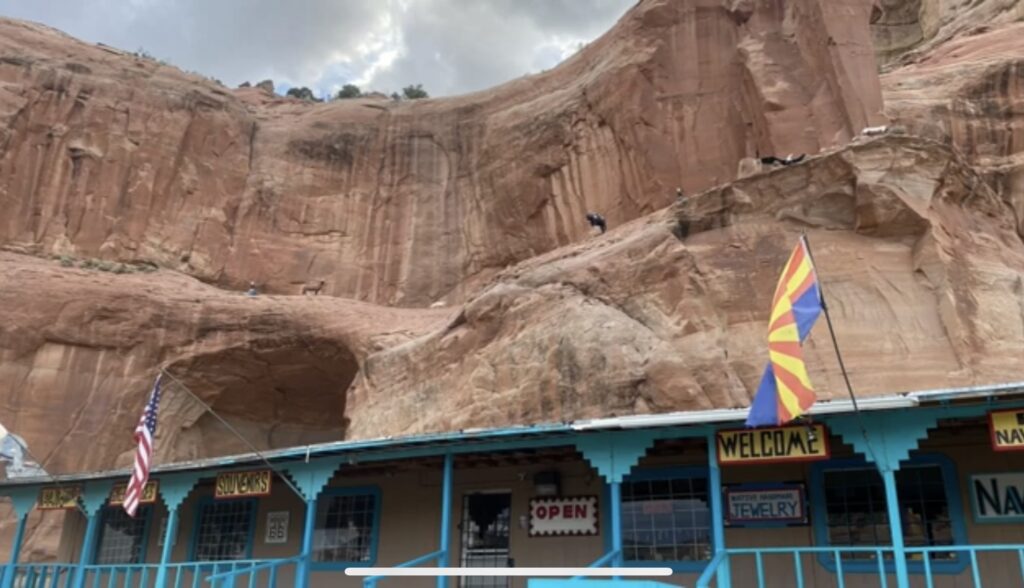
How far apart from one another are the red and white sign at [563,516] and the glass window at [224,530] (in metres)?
6.02

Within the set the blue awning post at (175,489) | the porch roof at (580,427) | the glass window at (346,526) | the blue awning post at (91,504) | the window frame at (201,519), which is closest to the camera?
the porch roof at (580,427)

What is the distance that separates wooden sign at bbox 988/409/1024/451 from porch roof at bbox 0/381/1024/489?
294 mm

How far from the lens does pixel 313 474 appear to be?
12055 millimetres

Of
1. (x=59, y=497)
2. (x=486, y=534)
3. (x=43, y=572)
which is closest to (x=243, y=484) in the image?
(x=486, y=534)

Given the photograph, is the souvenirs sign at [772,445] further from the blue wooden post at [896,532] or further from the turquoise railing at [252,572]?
the turquoise railing at [252,572]

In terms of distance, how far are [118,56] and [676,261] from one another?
91.4 feet

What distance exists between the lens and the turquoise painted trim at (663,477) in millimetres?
10953

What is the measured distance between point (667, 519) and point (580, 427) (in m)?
2.83

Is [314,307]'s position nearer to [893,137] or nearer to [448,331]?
[448,331]

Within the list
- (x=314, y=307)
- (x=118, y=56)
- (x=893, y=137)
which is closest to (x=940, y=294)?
(x=893, y=137)

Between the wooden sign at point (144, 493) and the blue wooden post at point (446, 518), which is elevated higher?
the wooden sign at point (144, 493)

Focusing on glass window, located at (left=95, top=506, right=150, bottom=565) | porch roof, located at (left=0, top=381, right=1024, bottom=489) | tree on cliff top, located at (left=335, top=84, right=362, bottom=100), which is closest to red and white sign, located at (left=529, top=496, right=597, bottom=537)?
porch roof, located at (left=0, top=381, right=1024, bottom=489)

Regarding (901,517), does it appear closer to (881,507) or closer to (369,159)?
(881,507)

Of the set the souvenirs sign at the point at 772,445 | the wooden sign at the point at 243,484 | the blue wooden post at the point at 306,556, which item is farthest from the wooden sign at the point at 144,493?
the souvenirs sign at the point at 772,445
